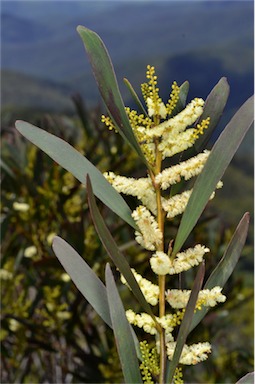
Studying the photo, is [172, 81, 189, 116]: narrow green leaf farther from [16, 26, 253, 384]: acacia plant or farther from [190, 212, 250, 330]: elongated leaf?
[190, 212, 250, 330]: elongated leaf

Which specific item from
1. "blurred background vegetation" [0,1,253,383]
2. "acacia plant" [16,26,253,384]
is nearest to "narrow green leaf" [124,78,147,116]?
"acacia plant" [16,26,253,384]

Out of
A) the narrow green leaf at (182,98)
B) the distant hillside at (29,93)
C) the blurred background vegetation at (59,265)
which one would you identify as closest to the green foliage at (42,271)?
the blurred background vegetation at (59,265)

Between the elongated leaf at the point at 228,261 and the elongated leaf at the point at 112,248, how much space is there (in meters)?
0.08

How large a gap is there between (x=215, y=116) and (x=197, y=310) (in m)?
0.19

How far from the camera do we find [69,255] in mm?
598

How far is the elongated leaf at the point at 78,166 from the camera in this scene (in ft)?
1.98

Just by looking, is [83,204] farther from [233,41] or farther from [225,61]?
[233,41]

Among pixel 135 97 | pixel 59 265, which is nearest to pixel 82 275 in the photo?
pixel 135 97

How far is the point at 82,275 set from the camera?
61 centimetres

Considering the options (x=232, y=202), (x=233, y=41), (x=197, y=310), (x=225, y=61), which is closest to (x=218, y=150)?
(x=197, y=310)

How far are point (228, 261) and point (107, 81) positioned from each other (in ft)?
0.67

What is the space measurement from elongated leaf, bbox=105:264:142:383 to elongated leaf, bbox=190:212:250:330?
0.22 ft

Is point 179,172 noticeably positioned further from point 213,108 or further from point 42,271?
point 42,271

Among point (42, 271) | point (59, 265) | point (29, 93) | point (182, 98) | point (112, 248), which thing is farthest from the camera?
point (29, 93)
